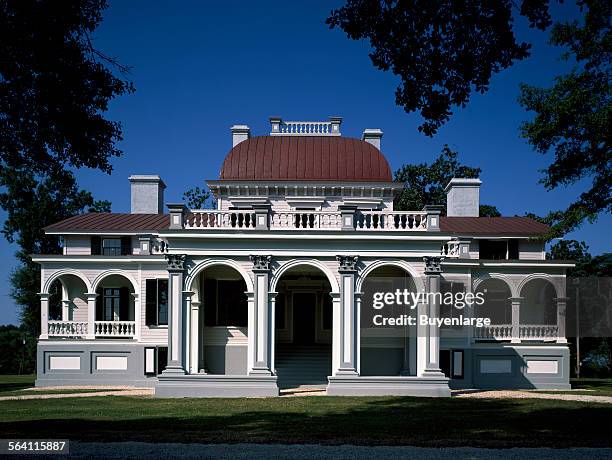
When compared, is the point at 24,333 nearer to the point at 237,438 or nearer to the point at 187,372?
the point at 187,372

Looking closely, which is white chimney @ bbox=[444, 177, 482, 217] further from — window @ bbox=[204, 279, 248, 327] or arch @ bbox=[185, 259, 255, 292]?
arch @ bbox=[185, 259, 255, 292]

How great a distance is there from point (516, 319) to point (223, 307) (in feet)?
44.4

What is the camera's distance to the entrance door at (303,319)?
3216cm

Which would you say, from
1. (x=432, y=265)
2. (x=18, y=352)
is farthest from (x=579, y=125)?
(x=18, y=352)

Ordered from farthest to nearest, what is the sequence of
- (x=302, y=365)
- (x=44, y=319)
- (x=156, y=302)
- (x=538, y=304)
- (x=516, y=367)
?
1. (x=538, y=304)
2. (x=44, y=319)
3. (x=156, y=302)
4. (x=516, y=367)
5. (x=302, y=365)

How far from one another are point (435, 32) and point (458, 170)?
131 ft

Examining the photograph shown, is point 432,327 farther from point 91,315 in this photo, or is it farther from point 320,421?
point 91,315

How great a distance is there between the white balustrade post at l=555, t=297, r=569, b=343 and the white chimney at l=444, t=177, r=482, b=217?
25.2ft

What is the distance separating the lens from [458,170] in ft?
172

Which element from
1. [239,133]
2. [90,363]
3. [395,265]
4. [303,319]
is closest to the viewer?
[395,265]

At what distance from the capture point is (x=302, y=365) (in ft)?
97.5

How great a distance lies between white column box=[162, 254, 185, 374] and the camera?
2559 centimetres

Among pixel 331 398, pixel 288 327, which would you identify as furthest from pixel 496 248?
pixel 331 398

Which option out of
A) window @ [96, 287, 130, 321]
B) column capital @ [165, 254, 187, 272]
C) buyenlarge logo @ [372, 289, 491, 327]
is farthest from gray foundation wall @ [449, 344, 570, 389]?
window @ [96, 287, 130, 321]
